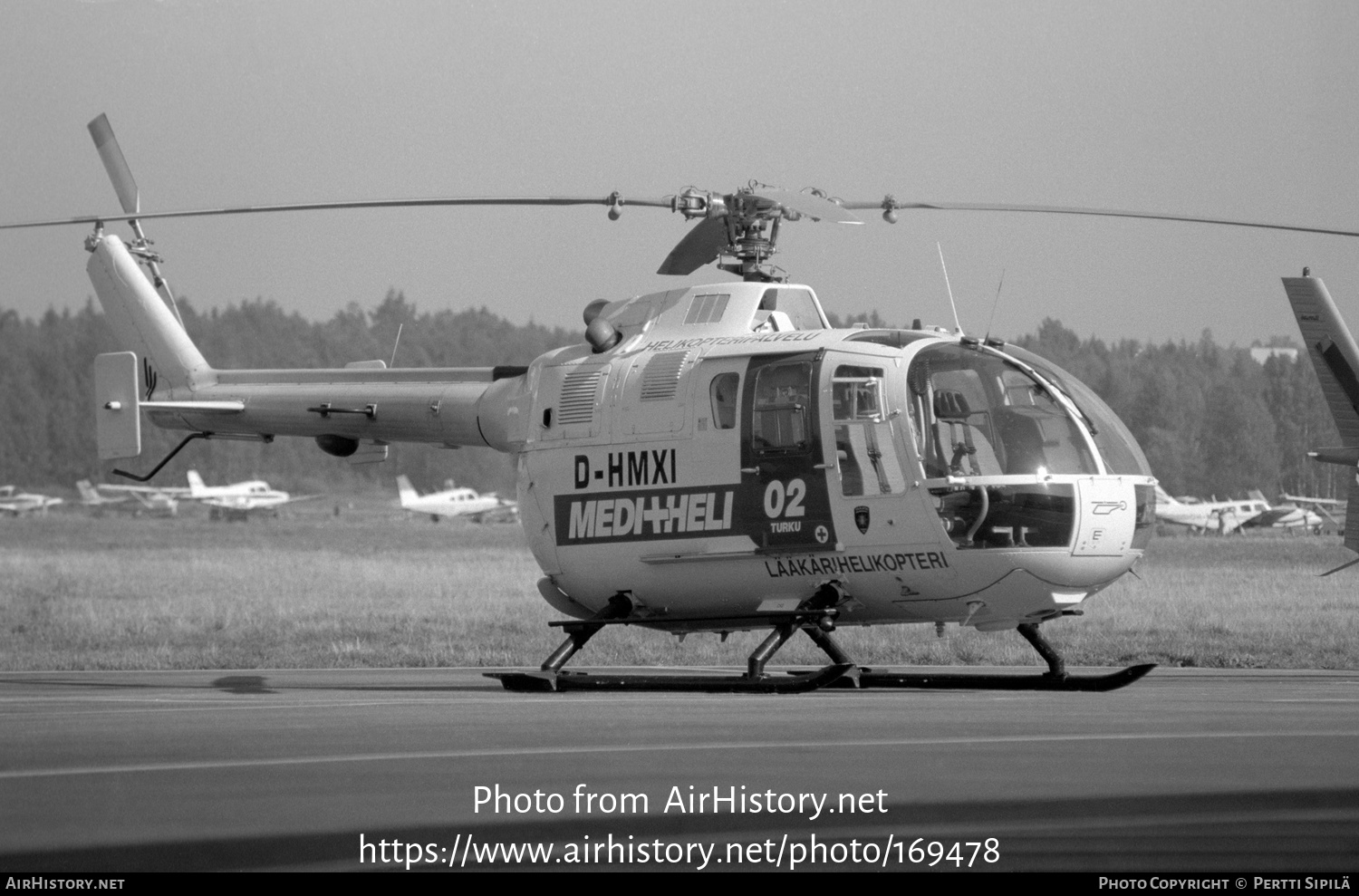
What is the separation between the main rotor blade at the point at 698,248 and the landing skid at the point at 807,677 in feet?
9.47

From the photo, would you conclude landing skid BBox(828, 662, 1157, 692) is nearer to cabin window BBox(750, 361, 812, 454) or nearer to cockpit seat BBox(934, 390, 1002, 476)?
cockpit seat BBox(934, 390, 1002, 476)

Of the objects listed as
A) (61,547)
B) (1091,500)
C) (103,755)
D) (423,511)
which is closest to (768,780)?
(103,755)

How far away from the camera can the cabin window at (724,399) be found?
11.9 metres

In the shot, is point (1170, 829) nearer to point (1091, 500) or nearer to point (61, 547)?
point (1091, 500)

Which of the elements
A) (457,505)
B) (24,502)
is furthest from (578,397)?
(24,502)

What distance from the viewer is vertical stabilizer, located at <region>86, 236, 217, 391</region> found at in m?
16.4

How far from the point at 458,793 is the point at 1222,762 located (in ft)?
10.5

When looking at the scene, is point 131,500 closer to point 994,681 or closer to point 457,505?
point 457,505

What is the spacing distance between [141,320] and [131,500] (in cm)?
7234

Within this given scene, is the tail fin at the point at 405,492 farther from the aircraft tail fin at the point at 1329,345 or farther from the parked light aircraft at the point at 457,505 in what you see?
the aircraft tail fin at the point at 1329,345

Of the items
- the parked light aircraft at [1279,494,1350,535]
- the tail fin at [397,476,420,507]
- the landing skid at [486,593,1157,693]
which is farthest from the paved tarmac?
the tail fin at [397,476,420,507]

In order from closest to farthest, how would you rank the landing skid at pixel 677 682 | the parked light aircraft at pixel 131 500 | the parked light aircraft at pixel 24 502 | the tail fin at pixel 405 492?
the landing skid at pixel 677 682, the tail fin at pixel 405 492, the parked light aircraft at pixel 24 502, the parked light aircraft at pixel 131 500

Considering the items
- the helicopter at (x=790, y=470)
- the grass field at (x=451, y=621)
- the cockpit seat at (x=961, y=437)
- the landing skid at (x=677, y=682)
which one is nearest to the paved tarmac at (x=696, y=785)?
the landing skid at (x=677, y=682)

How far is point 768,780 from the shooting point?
669cm
